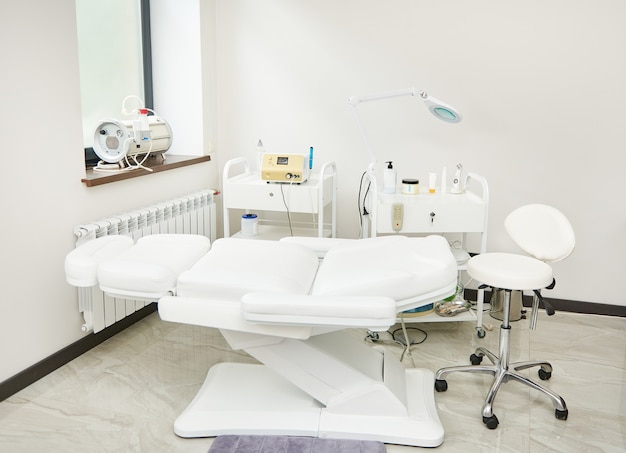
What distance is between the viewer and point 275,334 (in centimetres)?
193

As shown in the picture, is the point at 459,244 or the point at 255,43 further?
the point at 255,43

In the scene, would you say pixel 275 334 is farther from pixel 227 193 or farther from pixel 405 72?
pixel 405 72

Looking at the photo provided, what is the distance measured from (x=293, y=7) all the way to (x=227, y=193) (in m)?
1.21

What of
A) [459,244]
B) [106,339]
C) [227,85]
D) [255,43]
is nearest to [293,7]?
[255,43]

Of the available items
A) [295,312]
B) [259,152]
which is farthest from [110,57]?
[295,312]

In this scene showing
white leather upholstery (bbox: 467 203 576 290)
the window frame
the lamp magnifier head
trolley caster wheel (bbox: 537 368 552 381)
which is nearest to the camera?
white leather upholstery (bbox: 467 203 576 290)

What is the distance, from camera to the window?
3139 millimetres

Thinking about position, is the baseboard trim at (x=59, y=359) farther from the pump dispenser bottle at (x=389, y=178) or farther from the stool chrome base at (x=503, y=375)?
the stool chrome base at (x=503, y=375)

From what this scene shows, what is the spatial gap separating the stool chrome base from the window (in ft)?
6.91

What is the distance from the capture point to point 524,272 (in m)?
2.23

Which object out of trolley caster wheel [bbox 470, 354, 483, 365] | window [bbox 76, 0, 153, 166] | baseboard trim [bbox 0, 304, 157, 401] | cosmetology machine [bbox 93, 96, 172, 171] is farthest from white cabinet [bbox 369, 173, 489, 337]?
window [bbox 76, 0, 153, 166]

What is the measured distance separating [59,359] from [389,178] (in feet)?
5.95

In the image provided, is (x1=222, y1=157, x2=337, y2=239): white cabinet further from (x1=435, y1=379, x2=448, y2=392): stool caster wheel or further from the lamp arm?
(x1=435, y1=379, x2=448, y2=392): stool caster wheel

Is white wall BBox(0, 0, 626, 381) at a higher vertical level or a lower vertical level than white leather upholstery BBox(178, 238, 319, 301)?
higher
